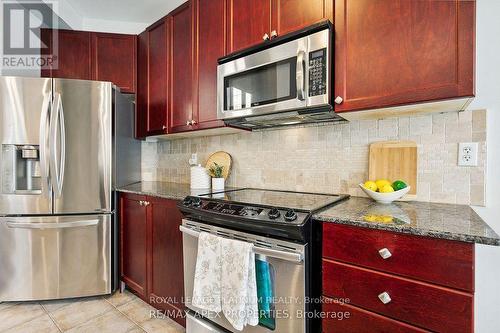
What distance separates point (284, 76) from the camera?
146 cm

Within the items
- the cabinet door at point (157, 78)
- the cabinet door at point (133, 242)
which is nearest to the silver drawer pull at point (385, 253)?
the cabinet door at point (133, 242)

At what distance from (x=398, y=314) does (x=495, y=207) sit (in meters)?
0.76

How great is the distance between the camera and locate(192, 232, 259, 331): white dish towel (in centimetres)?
123

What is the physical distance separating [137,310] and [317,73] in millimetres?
2188

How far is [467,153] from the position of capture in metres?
Result: 1.26

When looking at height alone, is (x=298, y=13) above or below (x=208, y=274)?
above

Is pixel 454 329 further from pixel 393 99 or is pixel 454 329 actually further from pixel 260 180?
pixel 260 180

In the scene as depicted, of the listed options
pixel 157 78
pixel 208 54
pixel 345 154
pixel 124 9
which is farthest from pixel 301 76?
pixel 124 9

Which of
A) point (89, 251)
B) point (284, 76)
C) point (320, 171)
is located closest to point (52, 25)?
point (89, 251)

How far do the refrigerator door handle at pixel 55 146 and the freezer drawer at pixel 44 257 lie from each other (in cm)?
30

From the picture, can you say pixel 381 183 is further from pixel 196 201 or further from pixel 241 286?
pixel 196 201

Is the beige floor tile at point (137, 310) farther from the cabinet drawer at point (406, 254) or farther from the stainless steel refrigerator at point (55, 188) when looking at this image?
the cabinet drawer at point (406, 254)

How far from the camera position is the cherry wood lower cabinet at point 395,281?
2.72 ft

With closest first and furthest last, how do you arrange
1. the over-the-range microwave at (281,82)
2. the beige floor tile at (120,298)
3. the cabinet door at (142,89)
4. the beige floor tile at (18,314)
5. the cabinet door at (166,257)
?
the over-the-range microwave at (281,82), the cabinet door at (166,257), the beige floor tile at (18,314), the beige floor tile at (120,298), the cabinet door at (142,89)
